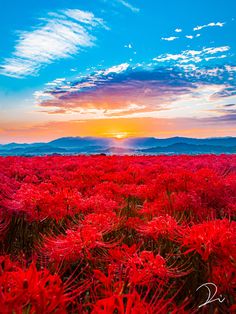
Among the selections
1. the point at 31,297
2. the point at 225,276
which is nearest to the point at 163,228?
the point at 225,276

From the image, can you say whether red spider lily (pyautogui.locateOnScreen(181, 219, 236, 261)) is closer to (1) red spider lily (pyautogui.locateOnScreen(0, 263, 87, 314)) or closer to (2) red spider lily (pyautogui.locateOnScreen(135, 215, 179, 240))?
(2) red spider lily (pyautogui.locateOnScreen(135, 215, 179, 240))

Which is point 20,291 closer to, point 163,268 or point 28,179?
point 163,268

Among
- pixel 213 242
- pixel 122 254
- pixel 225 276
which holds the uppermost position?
pixel 213 242

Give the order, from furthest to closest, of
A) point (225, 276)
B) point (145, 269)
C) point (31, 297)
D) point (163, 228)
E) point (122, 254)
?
1. point (163, 228)
2. point (122, 254)
3. point (225, 276)
4. point (145, 269)
5. point (31, 297)

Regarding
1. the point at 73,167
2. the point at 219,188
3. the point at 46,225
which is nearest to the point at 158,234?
the point at 46,225

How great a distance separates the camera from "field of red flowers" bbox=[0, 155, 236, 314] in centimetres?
160

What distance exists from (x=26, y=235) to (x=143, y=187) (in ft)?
6.80

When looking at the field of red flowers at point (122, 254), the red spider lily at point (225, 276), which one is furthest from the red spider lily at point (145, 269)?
the red spider lily at point (225, 276)

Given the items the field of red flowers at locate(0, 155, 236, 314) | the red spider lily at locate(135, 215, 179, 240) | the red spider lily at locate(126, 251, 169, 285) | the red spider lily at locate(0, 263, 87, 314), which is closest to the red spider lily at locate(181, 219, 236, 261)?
the field of red flowers at locate(0, 155, 236, 314)

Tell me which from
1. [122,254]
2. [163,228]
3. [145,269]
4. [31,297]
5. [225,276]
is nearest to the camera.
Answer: [31,297]

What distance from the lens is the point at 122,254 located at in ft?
7.72

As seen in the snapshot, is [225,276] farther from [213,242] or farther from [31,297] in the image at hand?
[31,297]

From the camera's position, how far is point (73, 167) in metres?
9.80

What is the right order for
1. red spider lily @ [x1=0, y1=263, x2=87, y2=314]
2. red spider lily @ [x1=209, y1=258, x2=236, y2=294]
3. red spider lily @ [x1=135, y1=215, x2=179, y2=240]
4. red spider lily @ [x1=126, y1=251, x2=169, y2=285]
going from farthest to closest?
1. red spider lily @ [x1=135, y1=215, x2=179, y2=240]
2. red spider lily @ [x1=209, y1=258, x2=236, y2=294]
3. red spider lily @ [x1=126, y1=251, x2=169, y2=285]
4. red spider lily @ [x1=0, y1=263, x2=87, y2=314]
